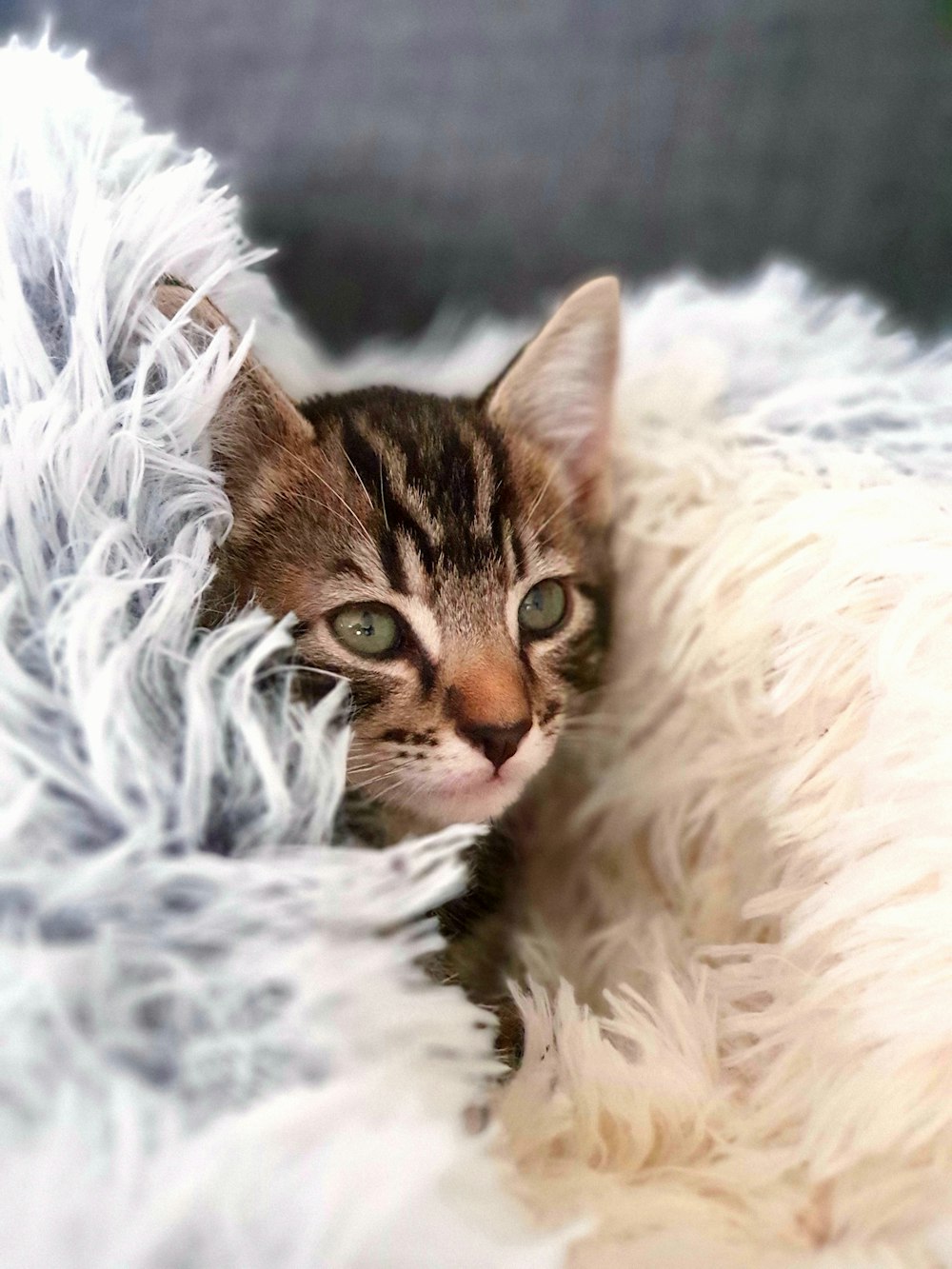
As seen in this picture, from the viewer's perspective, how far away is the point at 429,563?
2.17ft

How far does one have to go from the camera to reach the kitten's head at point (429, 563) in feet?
2.02

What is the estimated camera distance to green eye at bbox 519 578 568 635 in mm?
729

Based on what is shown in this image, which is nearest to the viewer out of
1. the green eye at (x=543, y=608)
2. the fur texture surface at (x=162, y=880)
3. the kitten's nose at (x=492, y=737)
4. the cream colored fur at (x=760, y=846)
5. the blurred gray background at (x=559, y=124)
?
the fur texture surface at (x=162, y=880)

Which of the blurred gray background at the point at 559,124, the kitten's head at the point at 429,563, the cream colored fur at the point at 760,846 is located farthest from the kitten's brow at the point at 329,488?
the blurred gray background at the point at 559,124

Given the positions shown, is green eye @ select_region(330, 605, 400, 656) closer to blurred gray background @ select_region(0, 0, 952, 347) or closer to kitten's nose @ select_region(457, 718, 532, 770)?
kitten's nose @ select_region(457, 718, 532, 770)

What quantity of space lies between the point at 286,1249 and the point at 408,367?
2.72ft

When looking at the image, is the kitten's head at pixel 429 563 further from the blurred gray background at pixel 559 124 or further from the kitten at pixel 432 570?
the blurred gray background at pixel 559 124

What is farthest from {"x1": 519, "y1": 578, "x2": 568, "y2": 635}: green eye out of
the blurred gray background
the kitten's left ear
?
the blurred gray background

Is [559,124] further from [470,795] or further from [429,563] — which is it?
[470,795]

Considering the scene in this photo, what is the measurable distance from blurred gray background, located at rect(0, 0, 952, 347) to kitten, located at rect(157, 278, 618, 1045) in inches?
17.5

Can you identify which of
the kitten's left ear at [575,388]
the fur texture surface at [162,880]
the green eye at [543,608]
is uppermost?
the kitten's left ear at [575,388]

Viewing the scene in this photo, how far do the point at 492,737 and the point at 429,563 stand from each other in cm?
14

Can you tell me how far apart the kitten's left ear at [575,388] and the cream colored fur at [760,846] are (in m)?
0.04

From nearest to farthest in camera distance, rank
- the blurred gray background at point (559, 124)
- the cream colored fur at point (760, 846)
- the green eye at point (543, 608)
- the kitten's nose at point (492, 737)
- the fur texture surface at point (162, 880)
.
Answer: the fur texture surface at point (162, 880) < the cream colored fur at point (760, 846) < the kitten's nose at point (492, 737) < the green eye at point (543, 608) < the blurred gray background at point (559, 124)
